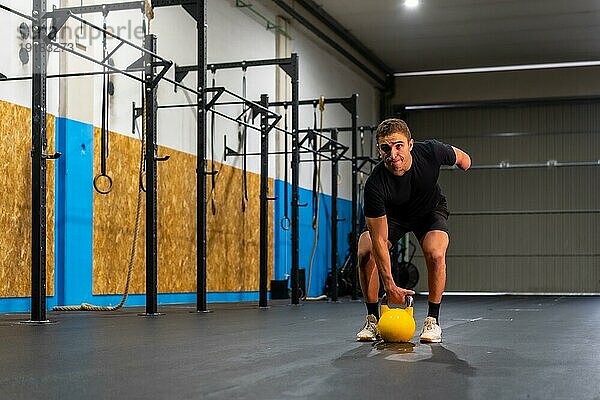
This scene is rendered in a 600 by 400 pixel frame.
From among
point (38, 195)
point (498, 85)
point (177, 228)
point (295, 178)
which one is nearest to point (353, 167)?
point (295, 178)

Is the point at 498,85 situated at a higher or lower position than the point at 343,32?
lower

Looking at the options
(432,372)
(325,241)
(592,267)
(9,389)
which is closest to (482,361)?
(432,372)

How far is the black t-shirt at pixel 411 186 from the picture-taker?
12.0 feet

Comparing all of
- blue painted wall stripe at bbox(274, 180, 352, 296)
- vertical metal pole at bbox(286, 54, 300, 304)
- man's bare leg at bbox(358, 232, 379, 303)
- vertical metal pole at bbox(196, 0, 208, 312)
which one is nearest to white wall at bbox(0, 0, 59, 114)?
vertical metal pole at bbox(196, 0, 208, 312)

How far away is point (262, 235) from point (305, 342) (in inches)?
166

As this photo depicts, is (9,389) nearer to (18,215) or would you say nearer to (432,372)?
(432,372)

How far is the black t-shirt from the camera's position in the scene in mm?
3672

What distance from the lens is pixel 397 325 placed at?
12.2 feet

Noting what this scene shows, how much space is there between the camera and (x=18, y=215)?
22.3 feet

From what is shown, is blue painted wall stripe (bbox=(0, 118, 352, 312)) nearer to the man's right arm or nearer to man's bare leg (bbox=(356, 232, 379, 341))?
man's bare leg (bbox=(356, 232, 379, 341))

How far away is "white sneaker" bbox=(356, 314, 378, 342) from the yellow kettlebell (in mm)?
175

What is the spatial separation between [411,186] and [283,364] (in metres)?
1.15

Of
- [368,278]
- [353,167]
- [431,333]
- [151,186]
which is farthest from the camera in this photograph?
[353,167]

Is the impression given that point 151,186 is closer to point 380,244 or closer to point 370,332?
point 370,332
